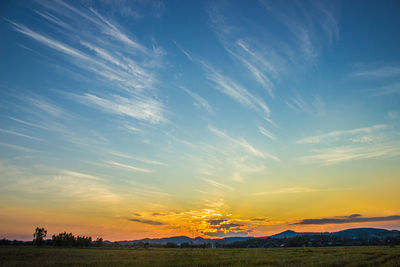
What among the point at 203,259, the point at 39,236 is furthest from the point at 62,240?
the point at 203,259

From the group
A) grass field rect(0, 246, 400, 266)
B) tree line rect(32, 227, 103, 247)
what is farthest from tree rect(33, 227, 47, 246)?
grass field rect(0, 246, 400, 266)

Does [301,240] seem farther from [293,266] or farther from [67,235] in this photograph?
[293,266]

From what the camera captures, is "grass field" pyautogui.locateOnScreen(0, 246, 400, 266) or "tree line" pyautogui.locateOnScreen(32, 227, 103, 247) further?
"tree line" pyautogui.locateOnScreen(32, 227, 103, 247)

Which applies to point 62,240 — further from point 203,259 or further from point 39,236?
point 203,259

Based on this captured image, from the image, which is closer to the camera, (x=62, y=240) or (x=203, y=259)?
(x=203, y=259)

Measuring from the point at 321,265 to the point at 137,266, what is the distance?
24651 mm

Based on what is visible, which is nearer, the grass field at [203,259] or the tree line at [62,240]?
the grass field at [203,259]

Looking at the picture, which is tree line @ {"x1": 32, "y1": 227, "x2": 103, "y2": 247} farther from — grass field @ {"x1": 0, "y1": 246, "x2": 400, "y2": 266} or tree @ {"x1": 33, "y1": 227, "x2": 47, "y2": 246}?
grass field @ {"x1": 0, "y1": 246, "x2": 400, "y2": 266}

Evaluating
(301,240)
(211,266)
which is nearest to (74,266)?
(211,266)

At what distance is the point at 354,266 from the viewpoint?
A: 30703 millimetres

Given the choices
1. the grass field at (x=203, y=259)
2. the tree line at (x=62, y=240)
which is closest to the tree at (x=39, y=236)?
the tree line at (x=62, y=240)

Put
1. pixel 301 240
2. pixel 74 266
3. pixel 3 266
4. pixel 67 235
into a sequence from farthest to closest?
pixel 301 240 < pixel 67 235 < pixel 74 266 < pixel 3 266

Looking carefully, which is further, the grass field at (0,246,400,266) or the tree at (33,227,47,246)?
the tree at (33,227,47,246)

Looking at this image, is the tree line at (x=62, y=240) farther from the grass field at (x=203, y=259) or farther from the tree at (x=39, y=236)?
the grass field at (x=203, y=259)
